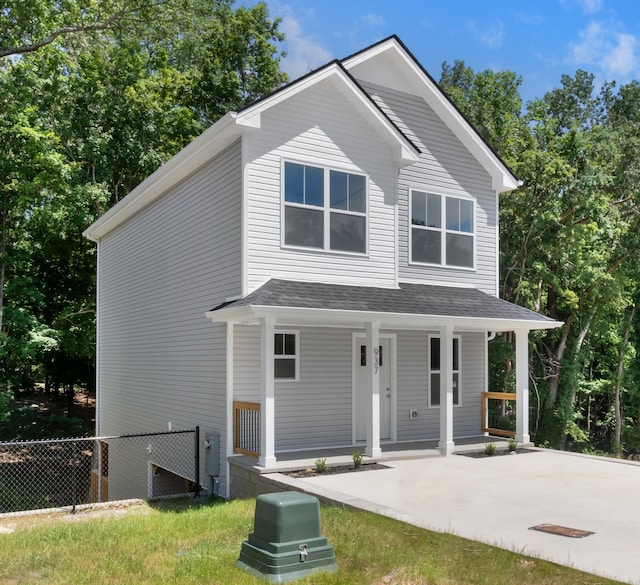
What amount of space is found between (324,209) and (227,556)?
706cm

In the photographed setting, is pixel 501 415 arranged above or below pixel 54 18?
below

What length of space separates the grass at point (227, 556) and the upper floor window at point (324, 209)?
538cm

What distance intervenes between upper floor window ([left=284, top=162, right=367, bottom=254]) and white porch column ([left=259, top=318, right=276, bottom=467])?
6.84ft

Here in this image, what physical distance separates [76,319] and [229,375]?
13.1m

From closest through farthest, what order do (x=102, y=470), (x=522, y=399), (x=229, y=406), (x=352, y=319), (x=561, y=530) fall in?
(x=561, y=530) → (x=229, y=406) → (x=352, y=319) → (x=522, y=399) → (x=102, y=470)

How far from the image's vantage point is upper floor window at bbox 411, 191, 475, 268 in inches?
535

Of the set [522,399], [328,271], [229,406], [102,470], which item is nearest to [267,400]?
[229,406]

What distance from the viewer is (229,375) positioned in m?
10.8

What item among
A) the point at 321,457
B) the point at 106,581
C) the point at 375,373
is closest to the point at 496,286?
the point at 375,373

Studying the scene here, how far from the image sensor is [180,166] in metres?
12.6

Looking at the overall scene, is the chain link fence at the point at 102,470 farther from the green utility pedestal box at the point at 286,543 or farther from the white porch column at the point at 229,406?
the green utility pedestal box at the point at 286,543

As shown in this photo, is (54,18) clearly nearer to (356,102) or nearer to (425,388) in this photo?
(356,102)

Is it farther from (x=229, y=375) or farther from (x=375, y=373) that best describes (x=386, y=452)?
(x=229, y=375)

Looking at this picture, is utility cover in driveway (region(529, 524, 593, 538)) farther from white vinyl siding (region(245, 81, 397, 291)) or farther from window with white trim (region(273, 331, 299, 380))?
white vinyl siding (region(245, 81, 397, 291))
